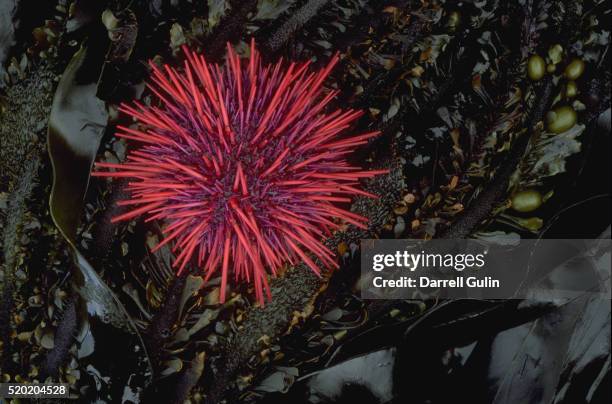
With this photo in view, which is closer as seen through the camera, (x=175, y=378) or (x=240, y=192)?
(x=240, y=192)

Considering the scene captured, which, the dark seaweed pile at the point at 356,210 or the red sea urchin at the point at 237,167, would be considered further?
the dark seaweed pile at the point at 356,210

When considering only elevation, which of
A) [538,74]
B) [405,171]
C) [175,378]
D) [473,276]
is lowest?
[175,378]

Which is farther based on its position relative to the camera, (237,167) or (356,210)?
(356,210)

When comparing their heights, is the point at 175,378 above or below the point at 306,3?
below

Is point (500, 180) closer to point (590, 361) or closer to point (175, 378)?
point (590, 361)

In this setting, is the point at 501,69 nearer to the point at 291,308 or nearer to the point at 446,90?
the point at 446,90

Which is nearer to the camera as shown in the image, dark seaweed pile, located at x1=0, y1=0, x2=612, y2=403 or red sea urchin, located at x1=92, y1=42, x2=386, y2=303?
red sea urchin, located at x1=92, y1=42, x2=386, y2=303

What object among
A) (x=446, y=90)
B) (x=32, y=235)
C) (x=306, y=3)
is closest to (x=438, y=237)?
(x=446, y=90)
